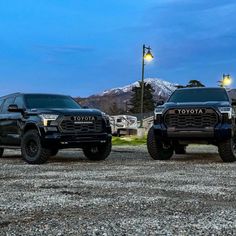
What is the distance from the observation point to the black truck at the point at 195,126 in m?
11.2

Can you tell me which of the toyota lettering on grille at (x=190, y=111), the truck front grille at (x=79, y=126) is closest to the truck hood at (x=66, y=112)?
the truck front grille at (x=79, y=126)

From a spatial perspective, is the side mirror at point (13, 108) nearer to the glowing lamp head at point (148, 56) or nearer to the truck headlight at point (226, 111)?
the truck headlight at point (226, 111)

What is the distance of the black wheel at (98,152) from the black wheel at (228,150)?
257cm

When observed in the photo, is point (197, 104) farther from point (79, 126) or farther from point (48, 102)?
point (48, 102)

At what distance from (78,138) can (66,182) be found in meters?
3.91

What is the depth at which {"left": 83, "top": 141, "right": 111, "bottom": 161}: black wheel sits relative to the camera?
12281 millimetres

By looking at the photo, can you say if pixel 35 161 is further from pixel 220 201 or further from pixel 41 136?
pixel 220 201

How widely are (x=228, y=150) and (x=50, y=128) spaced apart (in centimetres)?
382

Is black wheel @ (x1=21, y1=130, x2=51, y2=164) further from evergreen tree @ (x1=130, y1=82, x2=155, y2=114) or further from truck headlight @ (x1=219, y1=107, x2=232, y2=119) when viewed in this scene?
evergreen tree @ (x1=130, y1=82, x2=155, y2=114)

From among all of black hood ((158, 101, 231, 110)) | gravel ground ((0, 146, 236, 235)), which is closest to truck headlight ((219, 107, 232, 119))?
black hood ((158, 101, 231, 110))

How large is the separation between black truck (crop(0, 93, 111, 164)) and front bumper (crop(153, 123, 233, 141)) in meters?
1.31

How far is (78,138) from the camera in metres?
11.3

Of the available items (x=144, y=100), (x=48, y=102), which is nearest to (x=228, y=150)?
(x=48, y=102)

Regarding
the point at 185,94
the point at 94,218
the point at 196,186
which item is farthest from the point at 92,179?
the point at 185,94
